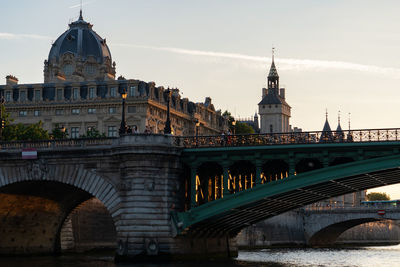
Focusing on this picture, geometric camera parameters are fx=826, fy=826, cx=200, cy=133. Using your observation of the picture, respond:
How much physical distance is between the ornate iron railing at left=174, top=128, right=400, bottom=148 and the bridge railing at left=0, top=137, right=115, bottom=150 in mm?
5518

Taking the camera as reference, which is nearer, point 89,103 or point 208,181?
point 208,181

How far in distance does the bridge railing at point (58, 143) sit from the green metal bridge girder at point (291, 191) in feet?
25.4

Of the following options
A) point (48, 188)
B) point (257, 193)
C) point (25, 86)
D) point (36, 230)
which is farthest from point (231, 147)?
point (25, 86)

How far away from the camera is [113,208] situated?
56719 mm

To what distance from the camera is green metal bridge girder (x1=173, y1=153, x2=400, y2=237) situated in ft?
172

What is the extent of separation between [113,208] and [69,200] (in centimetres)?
1567

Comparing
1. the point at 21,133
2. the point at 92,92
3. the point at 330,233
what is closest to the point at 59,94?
the point at 92,92

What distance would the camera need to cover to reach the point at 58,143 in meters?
59.9

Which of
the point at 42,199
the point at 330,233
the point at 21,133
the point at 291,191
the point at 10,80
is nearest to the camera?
the point at 291,191

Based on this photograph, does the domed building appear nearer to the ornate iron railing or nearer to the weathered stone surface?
the weathered stone surface

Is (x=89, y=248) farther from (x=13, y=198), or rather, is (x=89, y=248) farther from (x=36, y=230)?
(x=13, y=198)

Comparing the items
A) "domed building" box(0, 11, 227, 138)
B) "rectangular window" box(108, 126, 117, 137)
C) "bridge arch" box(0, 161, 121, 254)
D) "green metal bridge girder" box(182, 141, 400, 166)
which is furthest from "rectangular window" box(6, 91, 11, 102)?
"green metal bridge girder" box(182, 141, 400, 166)

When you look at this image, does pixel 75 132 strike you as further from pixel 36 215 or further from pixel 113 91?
pixel 36 215

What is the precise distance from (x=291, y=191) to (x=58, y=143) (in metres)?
17.3
